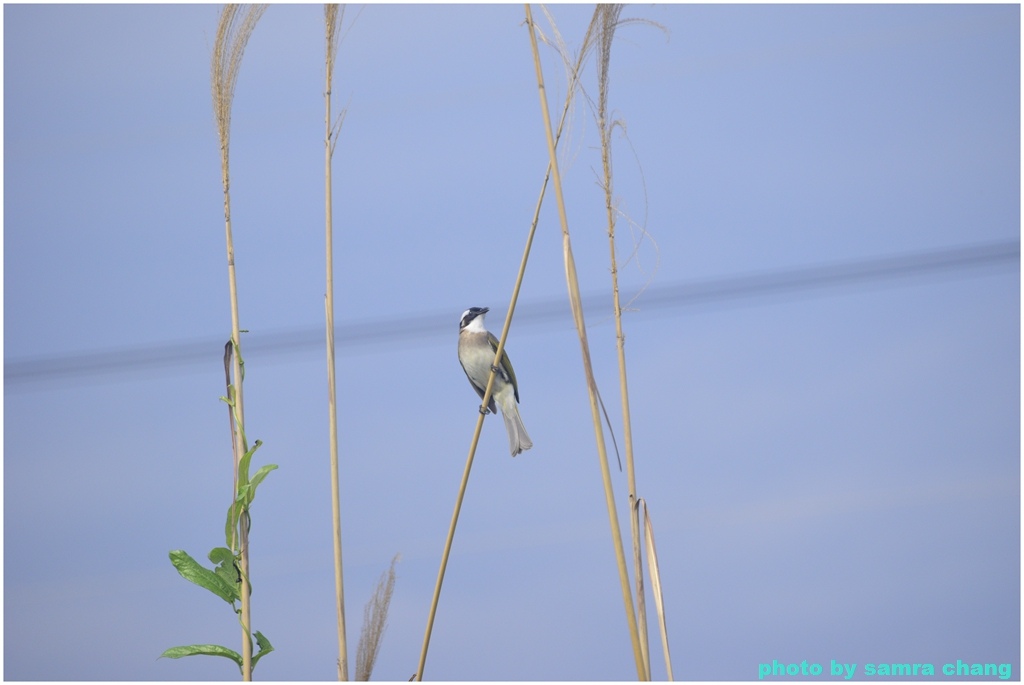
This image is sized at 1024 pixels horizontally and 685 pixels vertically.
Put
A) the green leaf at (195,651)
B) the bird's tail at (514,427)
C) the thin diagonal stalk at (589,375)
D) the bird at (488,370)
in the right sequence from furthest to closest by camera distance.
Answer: the bird at (488,370), the bird's tail at (514,427), the green leaf at (195,651), the thin diagonal stalk at (589,375)

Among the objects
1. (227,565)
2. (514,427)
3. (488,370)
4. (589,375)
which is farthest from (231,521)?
(488,370)

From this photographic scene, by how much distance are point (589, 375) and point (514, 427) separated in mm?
2319

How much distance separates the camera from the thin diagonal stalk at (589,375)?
1.94 m

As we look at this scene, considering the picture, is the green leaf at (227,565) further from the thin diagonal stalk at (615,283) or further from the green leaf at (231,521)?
the thin diagonal stalk at (615,283)

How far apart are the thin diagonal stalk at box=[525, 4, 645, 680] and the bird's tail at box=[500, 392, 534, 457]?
1.99m

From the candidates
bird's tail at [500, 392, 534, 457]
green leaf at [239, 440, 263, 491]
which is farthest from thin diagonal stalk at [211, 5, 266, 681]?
bird's tail at [500, 392, 534, 457]

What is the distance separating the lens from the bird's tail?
13.1 ft

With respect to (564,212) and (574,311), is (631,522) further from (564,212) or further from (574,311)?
(564,212)

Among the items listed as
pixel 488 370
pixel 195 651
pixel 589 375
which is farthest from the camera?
pixel 488 370

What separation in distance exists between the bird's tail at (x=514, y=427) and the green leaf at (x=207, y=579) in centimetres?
193

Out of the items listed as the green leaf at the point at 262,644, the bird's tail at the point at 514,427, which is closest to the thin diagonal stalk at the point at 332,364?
the green leaf at the point at 262,644

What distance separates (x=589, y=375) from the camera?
76.4 inches

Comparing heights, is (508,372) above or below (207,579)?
above

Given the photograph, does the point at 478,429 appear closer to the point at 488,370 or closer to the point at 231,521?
the point at 231,521
